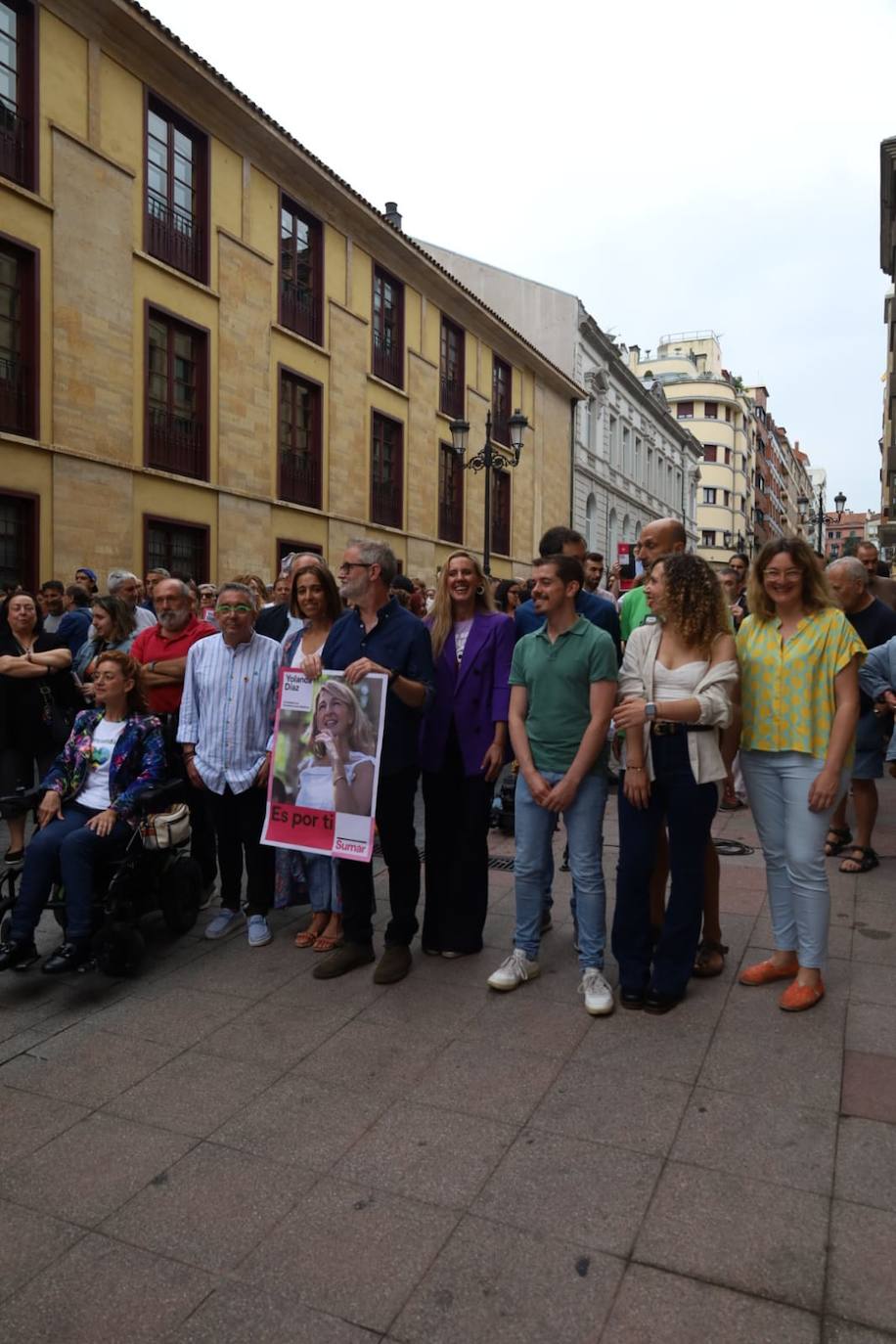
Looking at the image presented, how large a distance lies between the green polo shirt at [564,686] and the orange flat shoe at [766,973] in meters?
1.14

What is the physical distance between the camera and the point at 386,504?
81.4ft

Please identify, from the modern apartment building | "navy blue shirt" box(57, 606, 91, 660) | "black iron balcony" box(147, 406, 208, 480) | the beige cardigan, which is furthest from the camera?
the modern apartment building

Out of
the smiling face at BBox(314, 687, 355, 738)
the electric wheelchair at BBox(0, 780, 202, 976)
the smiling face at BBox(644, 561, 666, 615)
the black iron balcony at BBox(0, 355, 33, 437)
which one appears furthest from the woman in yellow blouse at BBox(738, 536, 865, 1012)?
the black iron balcony at BBox(0, 355, 33, 437)

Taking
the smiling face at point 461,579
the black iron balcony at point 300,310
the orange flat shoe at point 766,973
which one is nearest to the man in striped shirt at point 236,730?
the smiling face at point 461,579

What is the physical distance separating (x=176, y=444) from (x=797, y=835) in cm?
1532

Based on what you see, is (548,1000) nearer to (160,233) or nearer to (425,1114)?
(425,1114)

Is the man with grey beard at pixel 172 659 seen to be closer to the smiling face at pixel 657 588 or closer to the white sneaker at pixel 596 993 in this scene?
the white sneaker at pixel 596 993

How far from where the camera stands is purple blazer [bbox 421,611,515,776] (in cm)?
482

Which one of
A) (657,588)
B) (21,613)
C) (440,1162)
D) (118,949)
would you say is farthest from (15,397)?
(440,1162)

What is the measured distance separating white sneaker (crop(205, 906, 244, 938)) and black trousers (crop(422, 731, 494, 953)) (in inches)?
44.7

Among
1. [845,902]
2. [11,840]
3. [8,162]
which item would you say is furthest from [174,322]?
[845,902]

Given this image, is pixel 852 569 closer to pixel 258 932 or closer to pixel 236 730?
pixel 236 730

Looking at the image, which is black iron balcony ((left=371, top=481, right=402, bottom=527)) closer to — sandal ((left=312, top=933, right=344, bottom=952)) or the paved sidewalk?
sandal ((left=312, top=933, right=344, bottom=952))

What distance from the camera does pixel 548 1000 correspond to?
14.1 ft
